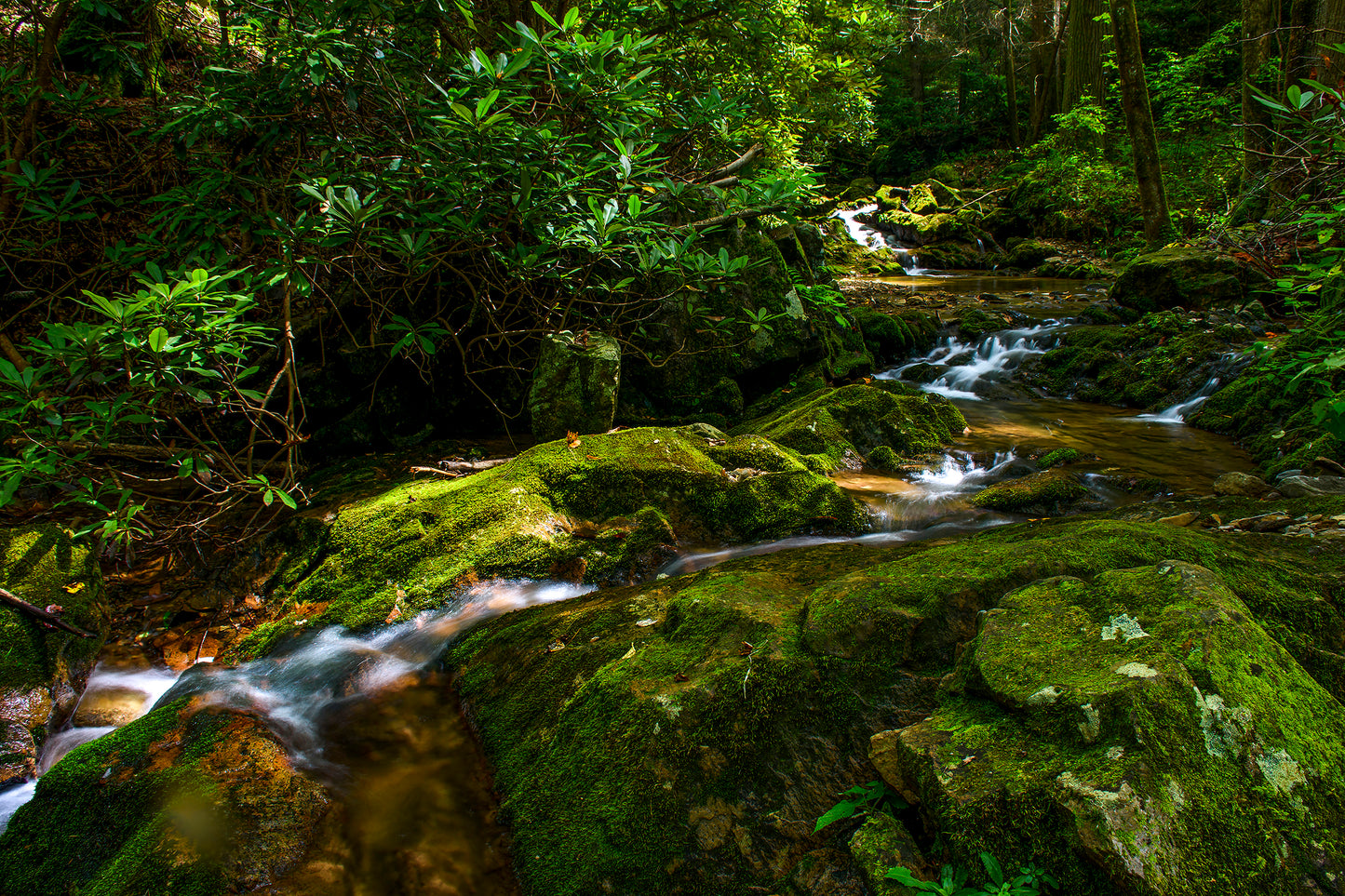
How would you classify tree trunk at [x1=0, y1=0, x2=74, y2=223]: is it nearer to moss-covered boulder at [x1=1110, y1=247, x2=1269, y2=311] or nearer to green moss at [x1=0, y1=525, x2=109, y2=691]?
green moss at [x1=0, y1=525, x2=109, y2=691]

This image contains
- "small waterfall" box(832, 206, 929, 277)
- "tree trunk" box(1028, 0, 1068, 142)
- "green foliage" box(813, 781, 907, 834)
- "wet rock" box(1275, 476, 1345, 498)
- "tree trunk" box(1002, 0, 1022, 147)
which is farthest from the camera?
"tree trunk" box(1002, 0, 1022, 147)

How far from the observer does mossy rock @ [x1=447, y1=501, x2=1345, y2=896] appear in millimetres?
1836

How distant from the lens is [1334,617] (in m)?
2.09

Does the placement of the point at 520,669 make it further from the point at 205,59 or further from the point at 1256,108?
the point at 1256,108

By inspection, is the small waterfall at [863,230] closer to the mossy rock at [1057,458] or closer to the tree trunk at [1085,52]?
the tree trunk at [1085,52]

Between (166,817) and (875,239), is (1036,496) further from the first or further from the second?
(875,239)

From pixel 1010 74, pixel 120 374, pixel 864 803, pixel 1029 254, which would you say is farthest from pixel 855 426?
pixel 1010 74

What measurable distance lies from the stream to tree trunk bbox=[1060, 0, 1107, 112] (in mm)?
16436

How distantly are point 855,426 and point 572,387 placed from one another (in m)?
2.51

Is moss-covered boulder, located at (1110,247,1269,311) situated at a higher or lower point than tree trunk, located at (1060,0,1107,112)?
lower

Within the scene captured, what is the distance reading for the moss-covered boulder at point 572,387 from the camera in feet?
16.7

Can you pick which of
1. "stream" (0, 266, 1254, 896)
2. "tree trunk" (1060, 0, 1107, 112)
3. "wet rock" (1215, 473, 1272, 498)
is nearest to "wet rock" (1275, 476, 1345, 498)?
"wet rock" (1215, 473, 1272, 498)

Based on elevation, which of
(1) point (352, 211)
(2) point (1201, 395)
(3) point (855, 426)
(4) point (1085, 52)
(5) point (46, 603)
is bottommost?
(2) point (1201, 395)

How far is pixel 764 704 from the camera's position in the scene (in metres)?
2.06
